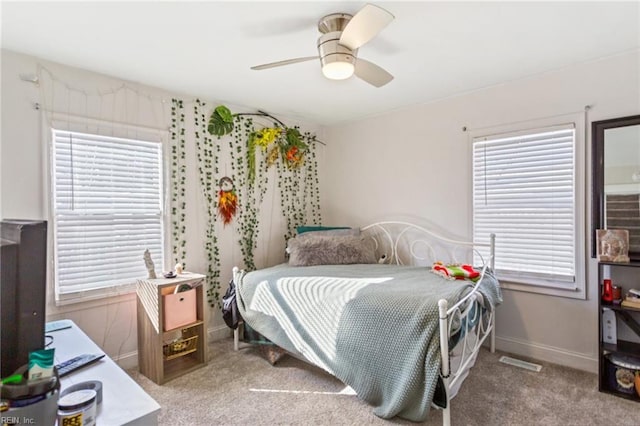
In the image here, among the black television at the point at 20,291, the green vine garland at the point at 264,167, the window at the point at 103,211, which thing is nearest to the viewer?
the black television at the point at 20,291

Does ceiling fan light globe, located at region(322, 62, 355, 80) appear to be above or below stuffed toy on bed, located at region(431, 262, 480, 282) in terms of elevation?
above

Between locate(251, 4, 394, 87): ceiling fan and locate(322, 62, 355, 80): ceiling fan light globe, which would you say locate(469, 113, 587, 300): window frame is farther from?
locate(322, 62, 355, 80): ceiling fan light globe

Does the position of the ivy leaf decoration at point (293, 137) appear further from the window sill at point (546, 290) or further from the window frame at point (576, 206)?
the window sill at point (546, 290)

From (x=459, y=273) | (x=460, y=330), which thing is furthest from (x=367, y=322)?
(x=459, y=273)

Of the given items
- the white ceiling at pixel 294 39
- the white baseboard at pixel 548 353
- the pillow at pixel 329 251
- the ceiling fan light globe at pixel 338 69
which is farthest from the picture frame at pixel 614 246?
the ceiling fan light globe at pixel 338 69

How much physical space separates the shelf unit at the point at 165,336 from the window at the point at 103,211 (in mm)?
301

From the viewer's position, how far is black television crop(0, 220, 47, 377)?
932 mm

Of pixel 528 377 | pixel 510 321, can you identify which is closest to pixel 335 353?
pixel 528 377

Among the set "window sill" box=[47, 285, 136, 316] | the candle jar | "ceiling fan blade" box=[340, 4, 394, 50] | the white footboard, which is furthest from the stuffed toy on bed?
"window sill" box=[47, 285, 136, 316]

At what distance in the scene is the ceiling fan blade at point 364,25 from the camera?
1.49m

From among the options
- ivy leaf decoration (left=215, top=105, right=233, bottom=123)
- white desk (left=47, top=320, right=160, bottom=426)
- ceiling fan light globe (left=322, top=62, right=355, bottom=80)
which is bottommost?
white desk (left=47, top=320, right=160, bottom=426)

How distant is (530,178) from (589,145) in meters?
0.44

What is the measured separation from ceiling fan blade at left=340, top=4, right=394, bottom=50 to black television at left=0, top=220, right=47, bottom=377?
1509 mm

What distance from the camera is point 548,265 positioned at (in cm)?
269
